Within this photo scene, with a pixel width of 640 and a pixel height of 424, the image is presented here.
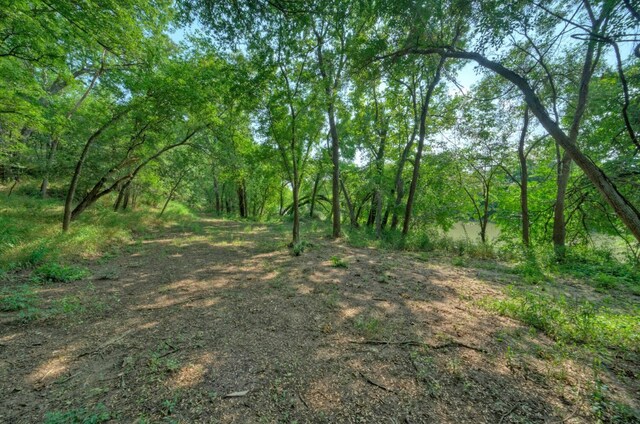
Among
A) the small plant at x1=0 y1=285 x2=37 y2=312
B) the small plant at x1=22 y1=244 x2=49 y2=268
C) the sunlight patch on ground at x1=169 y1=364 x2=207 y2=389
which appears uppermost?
the small plant at x1=22 y1=244 x2=49 y2=268

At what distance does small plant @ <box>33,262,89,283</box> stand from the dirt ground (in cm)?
28

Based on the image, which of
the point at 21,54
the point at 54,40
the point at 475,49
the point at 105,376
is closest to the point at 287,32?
the point at 475,49

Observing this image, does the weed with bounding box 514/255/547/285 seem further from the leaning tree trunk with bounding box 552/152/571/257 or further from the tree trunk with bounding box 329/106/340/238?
the tree trunk with bounding box 329/106/340/238

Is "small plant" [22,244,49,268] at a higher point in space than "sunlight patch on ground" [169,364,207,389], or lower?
higher

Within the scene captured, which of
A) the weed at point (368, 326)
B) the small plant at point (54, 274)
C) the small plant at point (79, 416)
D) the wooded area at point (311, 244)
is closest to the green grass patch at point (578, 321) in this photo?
the wooded area at point (311, 244)

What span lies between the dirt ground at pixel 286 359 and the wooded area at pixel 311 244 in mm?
25

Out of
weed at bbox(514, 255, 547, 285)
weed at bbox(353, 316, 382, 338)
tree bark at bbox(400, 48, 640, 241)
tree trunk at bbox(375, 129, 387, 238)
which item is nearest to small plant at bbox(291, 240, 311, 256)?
weed at bbox(353, 316, 382, 338)

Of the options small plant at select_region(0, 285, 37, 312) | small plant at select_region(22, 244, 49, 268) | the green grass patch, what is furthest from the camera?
small plant at select_region(22, 244, 49, 268)

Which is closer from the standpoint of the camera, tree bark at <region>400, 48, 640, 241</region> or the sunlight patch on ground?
the sunlight patch on ground

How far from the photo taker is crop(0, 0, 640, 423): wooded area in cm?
204

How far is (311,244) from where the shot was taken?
27.2 ft

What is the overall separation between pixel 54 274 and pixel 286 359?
527 cm

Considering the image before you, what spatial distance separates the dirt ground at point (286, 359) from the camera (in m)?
1.83

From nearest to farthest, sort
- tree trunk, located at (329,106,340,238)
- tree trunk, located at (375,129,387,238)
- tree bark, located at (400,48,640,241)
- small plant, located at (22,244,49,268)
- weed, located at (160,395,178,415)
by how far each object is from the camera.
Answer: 1. weed, located at (160,395,178,415)
2. tree bark, located at (400,48,640,241)
3. small plant, located at (22,244,49,268)
4. tree trunk, located at (329,106,340,238)
5. tree trunk, located at (375,129,387,238)
